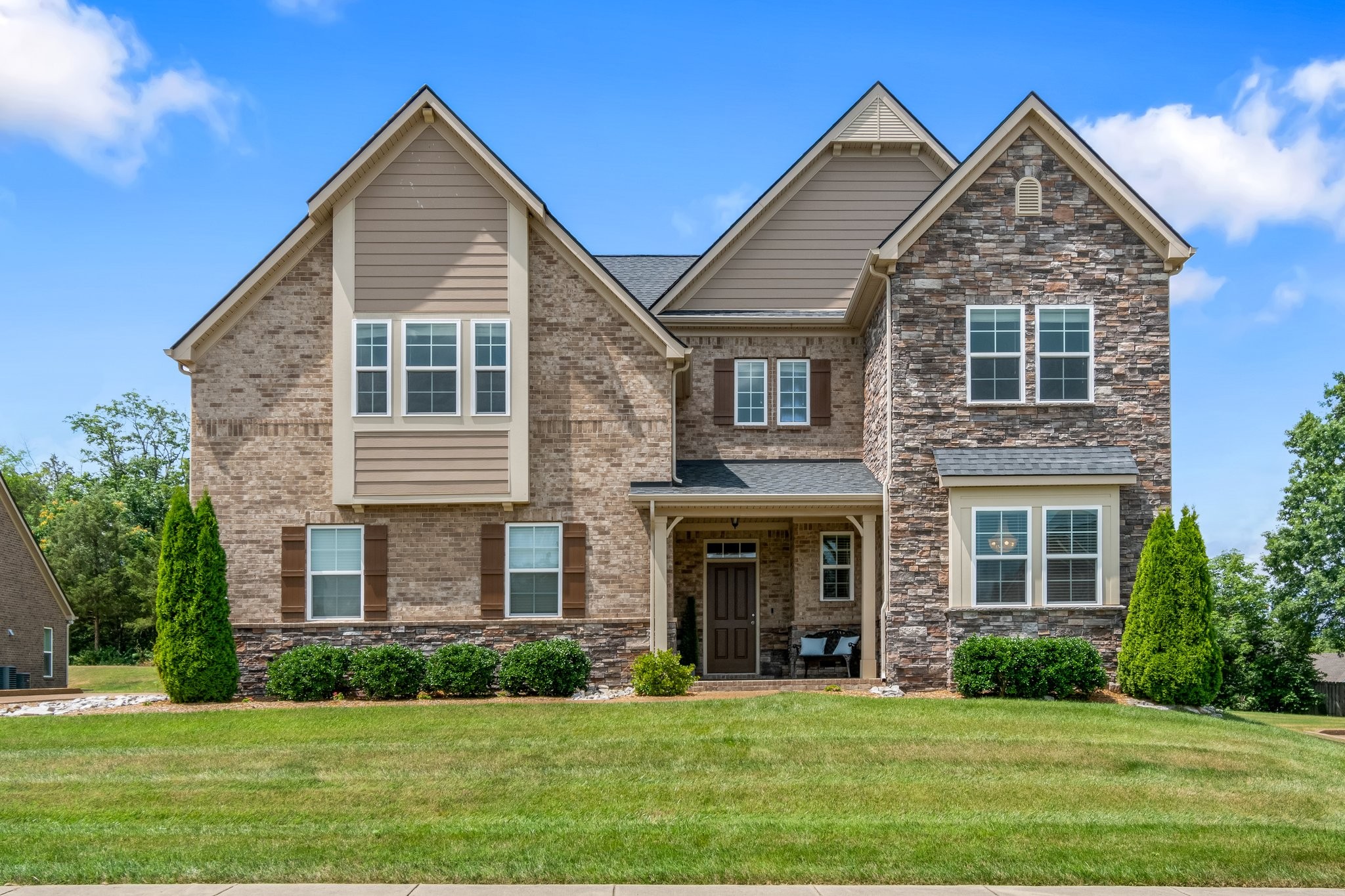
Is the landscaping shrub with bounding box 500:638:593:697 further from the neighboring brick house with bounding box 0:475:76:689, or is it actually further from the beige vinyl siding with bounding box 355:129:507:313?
the neighboring brick house with bounding box 0:475:76:689

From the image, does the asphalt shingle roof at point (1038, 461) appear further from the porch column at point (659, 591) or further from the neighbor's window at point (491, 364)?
the neighbor's window at point (491, 364)

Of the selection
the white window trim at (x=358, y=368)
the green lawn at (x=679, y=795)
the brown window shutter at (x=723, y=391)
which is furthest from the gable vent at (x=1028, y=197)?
the white window trim at (x=358, y=368)

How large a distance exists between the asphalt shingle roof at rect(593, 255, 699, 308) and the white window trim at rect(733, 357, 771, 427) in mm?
2083

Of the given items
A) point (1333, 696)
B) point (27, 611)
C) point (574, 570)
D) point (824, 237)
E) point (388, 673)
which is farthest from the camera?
point (1333, 696)

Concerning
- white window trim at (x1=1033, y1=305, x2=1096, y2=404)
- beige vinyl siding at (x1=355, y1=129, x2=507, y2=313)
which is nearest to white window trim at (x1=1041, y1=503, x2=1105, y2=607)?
white window trim at (x1=1033, y1=305, x2=1096, y2=404)

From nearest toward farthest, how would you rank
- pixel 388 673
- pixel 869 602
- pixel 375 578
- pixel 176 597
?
1. pixel 176 597
2. pixel 388 673
3. pixel 375 578
4. pixel 869 602

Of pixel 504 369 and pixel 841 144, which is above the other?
pixel 841 144

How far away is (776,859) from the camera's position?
8898 mm

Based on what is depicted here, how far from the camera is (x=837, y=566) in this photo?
22.2 metres

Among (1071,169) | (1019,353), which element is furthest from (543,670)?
(1071,169)

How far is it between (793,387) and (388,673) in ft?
29.6

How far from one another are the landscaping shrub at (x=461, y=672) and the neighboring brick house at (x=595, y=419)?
95 cm

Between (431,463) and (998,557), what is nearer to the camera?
(998,557)

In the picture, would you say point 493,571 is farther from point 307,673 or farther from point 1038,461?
point 1038,461
